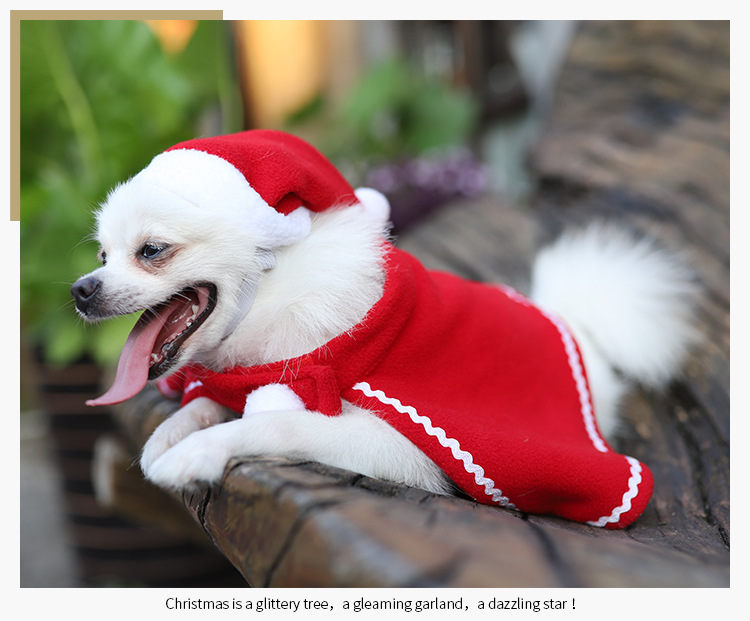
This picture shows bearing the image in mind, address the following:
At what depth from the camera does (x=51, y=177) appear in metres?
1.42

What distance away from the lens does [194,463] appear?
56 cm

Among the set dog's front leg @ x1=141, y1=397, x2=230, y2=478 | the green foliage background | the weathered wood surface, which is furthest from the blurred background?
dog's front leg @ x1=141, y1=397, x2=230, y2=478

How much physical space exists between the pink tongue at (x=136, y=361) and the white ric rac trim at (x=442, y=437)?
0.72 feet

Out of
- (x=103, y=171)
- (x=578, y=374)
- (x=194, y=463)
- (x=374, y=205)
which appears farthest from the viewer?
(x=103, y=171)

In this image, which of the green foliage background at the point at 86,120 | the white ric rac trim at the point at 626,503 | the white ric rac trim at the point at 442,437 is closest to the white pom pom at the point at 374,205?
the white ric rac trim at the point at 442,437

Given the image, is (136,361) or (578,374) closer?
(136,361)

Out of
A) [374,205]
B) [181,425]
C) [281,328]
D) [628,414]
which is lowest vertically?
[628,414]

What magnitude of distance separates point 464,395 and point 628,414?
405mm

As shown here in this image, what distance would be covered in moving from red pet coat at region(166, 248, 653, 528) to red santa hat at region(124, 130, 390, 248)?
12 centimetres

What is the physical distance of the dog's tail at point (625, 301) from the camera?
0.99 m

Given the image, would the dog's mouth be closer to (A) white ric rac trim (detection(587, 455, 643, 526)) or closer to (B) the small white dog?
(B) the small white dog

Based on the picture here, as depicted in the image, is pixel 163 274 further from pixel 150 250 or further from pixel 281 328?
pixel 281 328

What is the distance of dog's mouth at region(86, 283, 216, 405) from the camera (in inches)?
25.3

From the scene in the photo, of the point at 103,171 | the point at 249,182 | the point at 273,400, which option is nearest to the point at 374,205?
the point at 249,182
